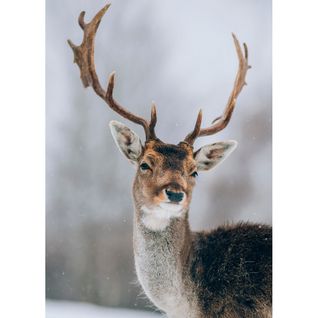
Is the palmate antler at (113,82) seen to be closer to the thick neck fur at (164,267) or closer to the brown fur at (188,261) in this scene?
the brown fur at (188,261)

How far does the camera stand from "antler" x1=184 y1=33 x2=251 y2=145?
3.22 m

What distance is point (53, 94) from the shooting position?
3490mm

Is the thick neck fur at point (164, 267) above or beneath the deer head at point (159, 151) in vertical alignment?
beneath

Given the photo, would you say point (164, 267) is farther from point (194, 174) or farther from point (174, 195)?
point (194, 174)

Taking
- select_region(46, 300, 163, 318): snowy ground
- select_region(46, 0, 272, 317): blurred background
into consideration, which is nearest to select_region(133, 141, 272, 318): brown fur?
select_region(46, 0, 272, 317): blurred background

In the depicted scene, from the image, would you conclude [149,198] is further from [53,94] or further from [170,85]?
[53,94]

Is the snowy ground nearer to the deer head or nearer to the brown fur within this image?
the brown fur

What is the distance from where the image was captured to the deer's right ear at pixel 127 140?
3.16 meters

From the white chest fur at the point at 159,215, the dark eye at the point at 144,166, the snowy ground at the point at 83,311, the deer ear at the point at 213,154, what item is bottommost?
the snowy ground at the point at 83,311

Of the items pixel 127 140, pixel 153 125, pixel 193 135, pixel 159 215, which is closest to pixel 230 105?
pixel 193 135

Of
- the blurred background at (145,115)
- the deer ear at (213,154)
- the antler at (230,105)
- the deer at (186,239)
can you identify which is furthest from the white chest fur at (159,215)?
the antler at (230,105)

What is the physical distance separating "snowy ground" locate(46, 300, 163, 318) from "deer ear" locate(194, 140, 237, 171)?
762 millimetres
